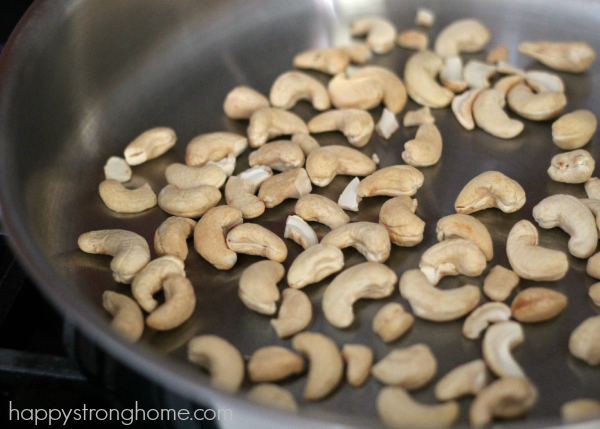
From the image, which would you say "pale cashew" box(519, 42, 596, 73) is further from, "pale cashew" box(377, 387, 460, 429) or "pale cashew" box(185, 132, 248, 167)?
"pale cashew" box(377, 387, 460, 429)

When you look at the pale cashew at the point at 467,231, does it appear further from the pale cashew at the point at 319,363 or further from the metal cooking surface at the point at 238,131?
the pale cashew at the point at 319,363

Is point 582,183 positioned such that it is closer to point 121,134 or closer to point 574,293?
point 574,293

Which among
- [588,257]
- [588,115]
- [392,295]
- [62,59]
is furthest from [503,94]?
[62,59]

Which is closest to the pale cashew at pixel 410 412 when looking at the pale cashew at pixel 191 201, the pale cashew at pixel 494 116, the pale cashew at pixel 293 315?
the pale cashew at pixel 293 315

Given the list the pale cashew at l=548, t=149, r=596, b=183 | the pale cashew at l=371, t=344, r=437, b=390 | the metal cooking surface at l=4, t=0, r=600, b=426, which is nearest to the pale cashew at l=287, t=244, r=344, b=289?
the metal cooking surface at l=4, t=0, r=600, b=426

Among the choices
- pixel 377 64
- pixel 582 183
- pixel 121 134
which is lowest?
pixel 582 183

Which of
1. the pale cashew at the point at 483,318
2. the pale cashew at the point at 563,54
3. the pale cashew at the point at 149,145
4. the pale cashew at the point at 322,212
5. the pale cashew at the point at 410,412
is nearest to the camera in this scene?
the pale cashew at the point at 410,412
